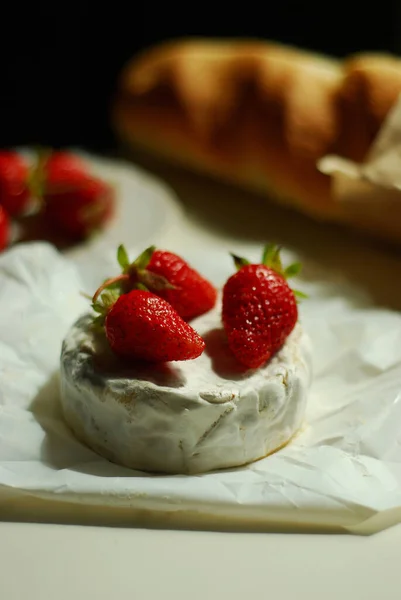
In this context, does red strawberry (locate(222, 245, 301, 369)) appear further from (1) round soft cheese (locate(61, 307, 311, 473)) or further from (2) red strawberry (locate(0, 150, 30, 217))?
(2) red strawberry (locate(0, 150, 30, 217))

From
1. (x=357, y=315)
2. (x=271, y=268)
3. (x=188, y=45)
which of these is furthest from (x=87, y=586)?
(x=188, y=45)

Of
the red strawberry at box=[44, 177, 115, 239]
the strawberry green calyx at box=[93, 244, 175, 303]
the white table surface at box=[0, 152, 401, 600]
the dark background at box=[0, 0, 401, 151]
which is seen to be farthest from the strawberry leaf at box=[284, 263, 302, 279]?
the dark background at box=[0, 0, 401, 151]

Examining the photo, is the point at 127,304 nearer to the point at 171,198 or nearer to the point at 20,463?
the point at 20,463

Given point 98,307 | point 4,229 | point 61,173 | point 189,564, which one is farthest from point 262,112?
point 189,564

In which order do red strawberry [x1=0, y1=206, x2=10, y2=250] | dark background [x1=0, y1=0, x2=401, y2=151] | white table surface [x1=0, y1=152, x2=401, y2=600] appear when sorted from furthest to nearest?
dark background [x1=0, y1=0, x2=401, y2=151], red strawberry [x1=0, y1=206, x2=10, y2=250], white table surface [x1=0, y1=152, x2=401, y2=600]

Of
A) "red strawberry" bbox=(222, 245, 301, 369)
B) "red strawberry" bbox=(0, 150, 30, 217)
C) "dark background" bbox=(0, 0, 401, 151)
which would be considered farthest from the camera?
"dark background" bbox=(0, 0, 401, 151)

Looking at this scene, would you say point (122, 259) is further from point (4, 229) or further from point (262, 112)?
point (262, 112)
